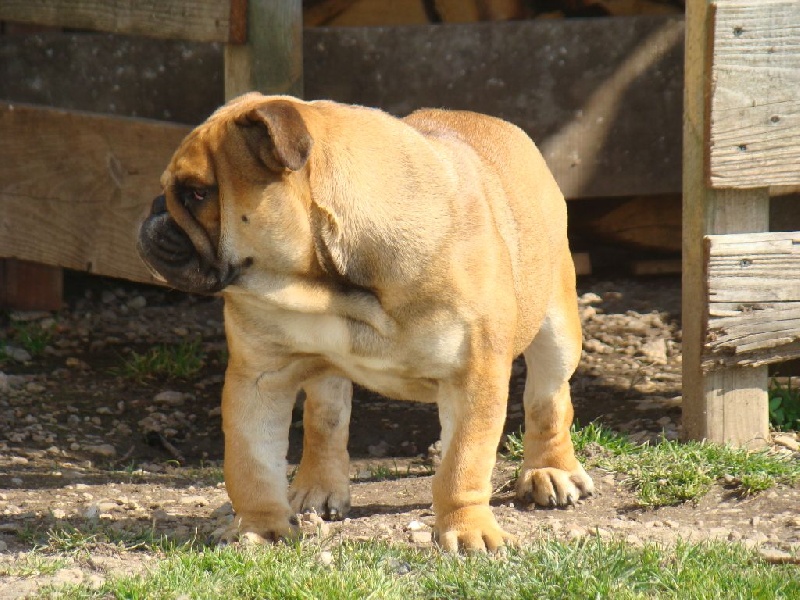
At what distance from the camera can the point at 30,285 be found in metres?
7.57

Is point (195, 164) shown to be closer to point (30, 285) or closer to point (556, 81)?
point (556, 81)

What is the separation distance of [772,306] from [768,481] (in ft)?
2.96

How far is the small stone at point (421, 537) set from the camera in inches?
164

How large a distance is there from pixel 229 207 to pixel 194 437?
2587 millimetres

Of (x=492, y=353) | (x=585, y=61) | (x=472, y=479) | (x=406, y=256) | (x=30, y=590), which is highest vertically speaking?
(x=585, y=61)

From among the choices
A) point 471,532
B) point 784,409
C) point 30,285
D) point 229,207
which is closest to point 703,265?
point 784,409

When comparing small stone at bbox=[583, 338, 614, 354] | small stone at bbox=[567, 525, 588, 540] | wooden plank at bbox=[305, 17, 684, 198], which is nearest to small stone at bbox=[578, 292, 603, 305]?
small stone at bbox=[583, 338, 614, 354]

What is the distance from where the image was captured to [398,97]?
21.0 ft

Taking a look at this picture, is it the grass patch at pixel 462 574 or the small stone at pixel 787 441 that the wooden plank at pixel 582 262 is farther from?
the grass patch at pixel 462 574

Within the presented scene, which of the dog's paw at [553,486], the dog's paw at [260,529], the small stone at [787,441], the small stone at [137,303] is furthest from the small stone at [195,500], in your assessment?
the small stone at [137,303]

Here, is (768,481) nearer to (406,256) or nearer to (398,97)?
(406,256)

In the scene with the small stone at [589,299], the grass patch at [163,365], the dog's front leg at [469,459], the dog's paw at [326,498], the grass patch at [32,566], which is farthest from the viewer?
the small stone at [589,299]

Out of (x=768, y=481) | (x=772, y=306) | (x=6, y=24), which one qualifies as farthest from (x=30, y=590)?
(x=6, y=24)

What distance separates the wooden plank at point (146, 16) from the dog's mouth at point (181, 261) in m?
1.91
